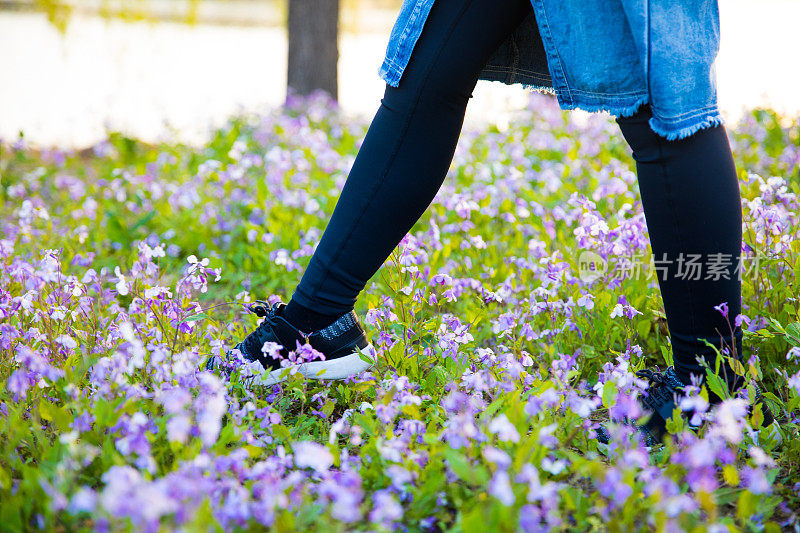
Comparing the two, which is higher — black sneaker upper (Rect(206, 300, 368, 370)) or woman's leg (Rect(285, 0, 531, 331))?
woman's leg (Rect(285, 0, 531, 331))

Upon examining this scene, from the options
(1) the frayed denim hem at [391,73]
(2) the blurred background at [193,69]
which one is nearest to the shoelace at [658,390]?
(1) the frayed denim hem at [391,73]

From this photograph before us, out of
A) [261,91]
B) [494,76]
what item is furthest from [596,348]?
[261,91]

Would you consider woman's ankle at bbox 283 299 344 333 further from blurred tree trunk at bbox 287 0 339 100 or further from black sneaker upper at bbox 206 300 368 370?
blurred tree trunk at bbox 287 0 339 100

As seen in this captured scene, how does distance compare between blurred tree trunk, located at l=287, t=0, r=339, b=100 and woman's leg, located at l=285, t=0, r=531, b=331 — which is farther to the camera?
blurred tree trunk, located at l=287, t=0, r=339, b=100

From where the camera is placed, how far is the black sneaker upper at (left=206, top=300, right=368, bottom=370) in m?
2.16

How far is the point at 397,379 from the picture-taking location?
2096 millimetres

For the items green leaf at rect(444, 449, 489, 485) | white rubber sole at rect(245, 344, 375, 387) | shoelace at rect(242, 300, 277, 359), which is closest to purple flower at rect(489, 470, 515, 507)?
green leaf at rect(444, 449, 489, 485)

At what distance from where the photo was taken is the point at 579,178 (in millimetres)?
4480

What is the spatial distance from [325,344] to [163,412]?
49cm

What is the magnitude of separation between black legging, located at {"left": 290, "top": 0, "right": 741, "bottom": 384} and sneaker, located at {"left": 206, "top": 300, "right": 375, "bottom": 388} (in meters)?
0.06

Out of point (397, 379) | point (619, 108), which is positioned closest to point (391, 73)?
point (619, 108)

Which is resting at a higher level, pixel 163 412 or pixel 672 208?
pixel 672 208

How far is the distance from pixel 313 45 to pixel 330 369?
17.7 feet

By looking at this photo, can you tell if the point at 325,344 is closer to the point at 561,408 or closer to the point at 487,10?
the point at 561,408
